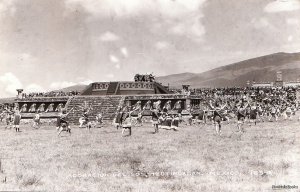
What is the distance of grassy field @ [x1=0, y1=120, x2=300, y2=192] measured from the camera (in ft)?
28.4

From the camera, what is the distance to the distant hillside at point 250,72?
87.0 metres

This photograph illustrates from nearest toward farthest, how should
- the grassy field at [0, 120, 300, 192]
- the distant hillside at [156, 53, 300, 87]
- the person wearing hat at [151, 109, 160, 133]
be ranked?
the grassy field at [0, 120, 300, 192], the person wearing hat at [151, 109, 160, 133], the distant hillside at [156, 53, 300, 87]

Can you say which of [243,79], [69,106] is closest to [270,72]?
[243,79]

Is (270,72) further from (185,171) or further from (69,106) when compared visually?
(185,171)

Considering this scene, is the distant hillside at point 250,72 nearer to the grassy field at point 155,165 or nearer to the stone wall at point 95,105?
the stone wall at point 95,105

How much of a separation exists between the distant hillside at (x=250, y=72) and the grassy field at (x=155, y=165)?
71856mm

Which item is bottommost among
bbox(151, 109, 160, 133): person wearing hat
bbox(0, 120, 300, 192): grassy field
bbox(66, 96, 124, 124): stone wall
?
bbox(0, 120, 300, 192): grassy field

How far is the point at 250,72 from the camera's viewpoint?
95062 mm

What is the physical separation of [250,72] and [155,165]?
88.4m

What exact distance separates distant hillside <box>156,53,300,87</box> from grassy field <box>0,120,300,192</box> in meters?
71.9

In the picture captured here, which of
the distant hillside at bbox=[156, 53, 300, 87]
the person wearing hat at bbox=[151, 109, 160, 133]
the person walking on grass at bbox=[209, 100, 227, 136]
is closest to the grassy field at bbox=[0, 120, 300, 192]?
the person walking on grass at bbox=[209, 100, 227, 136]

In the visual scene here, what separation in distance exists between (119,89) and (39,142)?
54.6ft

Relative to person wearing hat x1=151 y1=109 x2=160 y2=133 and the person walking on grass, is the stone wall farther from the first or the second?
the person walking on grass

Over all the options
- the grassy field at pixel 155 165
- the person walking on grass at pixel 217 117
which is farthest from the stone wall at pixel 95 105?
the grassy field at pixel 155 165
